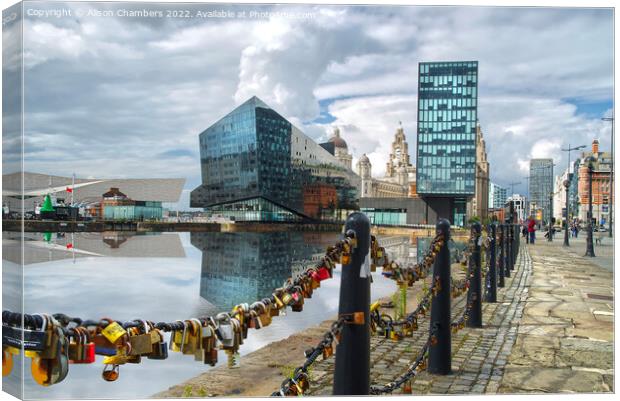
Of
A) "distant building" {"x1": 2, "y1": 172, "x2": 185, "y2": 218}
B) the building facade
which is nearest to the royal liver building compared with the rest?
the building facade

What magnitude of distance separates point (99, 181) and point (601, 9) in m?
7.61

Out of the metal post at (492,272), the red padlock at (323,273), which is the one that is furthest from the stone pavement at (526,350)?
the red padlock at (323,273)

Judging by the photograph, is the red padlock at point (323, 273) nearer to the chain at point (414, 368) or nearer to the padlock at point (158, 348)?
the padlock at point (158, 348)

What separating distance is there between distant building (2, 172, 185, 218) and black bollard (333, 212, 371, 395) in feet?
7.31

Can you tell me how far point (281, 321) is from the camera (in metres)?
8.34

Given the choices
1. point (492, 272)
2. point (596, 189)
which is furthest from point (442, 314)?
point (596, 189)

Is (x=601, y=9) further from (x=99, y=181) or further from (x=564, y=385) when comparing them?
(x=99, y=181)

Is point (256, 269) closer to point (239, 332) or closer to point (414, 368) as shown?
point (414, 368)

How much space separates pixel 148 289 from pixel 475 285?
16.8 metres

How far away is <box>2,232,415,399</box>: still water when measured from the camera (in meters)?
4.30

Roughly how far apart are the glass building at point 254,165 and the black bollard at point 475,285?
23.1 metres

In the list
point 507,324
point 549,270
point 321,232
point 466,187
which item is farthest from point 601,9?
point 466,187

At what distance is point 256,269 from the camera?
29.3 metres

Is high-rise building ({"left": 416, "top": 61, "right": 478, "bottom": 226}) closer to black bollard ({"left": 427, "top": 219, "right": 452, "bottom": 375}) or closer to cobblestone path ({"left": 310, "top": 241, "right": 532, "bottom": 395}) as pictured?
cobblestone path ({"left": 310, "top": 241, "right": 532, "bottom": 395})
